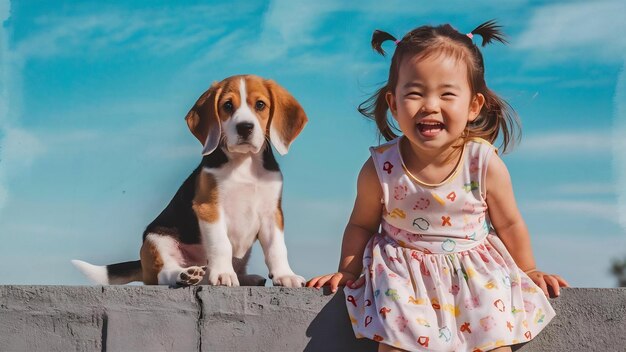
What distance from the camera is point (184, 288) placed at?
3771 millimetres

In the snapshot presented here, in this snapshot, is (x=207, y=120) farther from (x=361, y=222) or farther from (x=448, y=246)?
(x=448, y=246)

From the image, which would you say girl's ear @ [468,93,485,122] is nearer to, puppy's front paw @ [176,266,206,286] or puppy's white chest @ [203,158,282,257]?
puppy's white chest @ [203,158,282,257]

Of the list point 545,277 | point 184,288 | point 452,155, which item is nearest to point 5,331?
point 184,288

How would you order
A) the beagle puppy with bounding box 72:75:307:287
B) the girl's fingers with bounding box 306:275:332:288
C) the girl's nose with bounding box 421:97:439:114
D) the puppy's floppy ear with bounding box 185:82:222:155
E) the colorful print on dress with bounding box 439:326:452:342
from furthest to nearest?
the puppy's floppy ear with bounding box 185:82:222:155, the beagle puppy with bounding box 72:75:307:287, the girl's fingers with bounding box 306:275:332:288, the girl's nose with bounding box 421:97:439:114, the colorful print on dress with bounding box 439:326:452:342

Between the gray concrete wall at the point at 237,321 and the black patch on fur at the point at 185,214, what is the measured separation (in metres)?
0.49

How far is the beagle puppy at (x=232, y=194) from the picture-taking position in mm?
4008

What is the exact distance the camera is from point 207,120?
13.6ft

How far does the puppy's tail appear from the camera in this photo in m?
4.63

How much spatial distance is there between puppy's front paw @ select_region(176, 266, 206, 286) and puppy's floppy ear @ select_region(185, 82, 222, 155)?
25.0 inches

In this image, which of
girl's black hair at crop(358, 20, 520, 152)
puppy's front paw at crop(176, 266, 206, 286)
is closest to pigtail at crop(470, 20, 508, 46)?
girl's black hair at crop(358, 20, 520, 152)

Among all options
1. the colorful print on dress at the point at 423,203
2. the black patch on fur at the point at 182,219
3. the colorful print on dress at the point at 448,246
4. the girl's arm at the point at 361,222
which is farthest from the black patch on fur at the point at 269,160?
the colorful print on dress at the point at 448,246

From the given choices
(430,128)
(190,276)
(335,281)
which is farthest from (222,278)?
(430,128)

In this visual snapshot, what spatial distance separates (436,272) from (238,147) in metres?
1.14

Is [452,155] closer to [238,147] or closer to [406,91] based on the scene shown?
[406,91]
